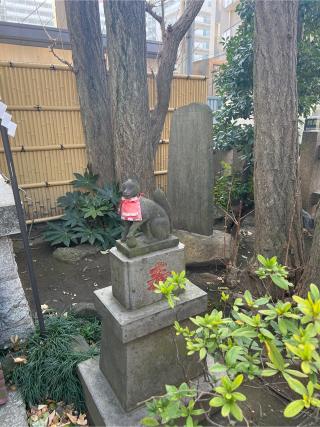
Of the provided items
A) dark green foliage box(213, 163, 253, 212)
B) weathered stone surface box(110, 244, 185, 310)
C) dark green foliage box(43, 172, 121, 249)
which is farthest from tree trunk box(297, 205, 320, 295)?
dark green foliage box(43, 172, 121, 249)

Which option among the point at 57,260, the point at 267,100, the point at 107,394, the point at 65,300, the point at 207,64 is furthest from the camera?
the point at 207,64

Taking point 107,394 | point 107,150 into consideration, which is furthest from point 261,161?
point 107,150

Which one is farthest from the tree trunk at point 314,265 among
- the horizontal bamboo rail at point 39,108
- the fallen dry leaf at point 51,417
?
the horizontal bamboo rail at point 39,108

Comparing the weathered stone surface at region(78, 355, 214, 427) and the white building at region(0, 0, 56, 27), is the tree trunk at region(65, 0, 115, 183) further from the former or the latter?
the white building at region(0, 0, 56, 27)

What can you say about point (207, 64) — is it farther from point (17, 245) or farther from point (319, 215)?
point (319, 215)

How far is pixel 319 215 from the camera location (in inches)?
97.7

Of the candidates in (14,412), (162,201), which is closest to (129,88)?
(162,201)

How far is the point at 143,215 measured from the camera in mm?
1912

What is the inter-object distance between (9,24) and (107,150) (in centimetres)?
571

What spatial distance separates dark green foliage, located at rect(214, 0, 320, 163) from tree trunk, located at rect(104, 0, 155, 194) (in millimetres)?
1779

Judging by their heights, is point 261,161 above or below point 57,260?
above

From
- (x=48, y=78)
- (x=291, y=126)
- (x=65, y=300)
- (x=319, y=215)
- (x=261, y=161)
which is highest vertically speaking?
(x=48, y=78)

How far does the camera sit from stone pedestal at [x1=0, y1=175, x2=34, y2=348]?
2.31 m

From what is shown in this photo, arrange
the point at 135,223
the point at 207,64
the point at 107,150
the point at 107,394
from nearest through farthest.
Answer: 1. the point at 135,223
2. the point at 107,394
3. the point at 107,150
4. the point at 207,64
